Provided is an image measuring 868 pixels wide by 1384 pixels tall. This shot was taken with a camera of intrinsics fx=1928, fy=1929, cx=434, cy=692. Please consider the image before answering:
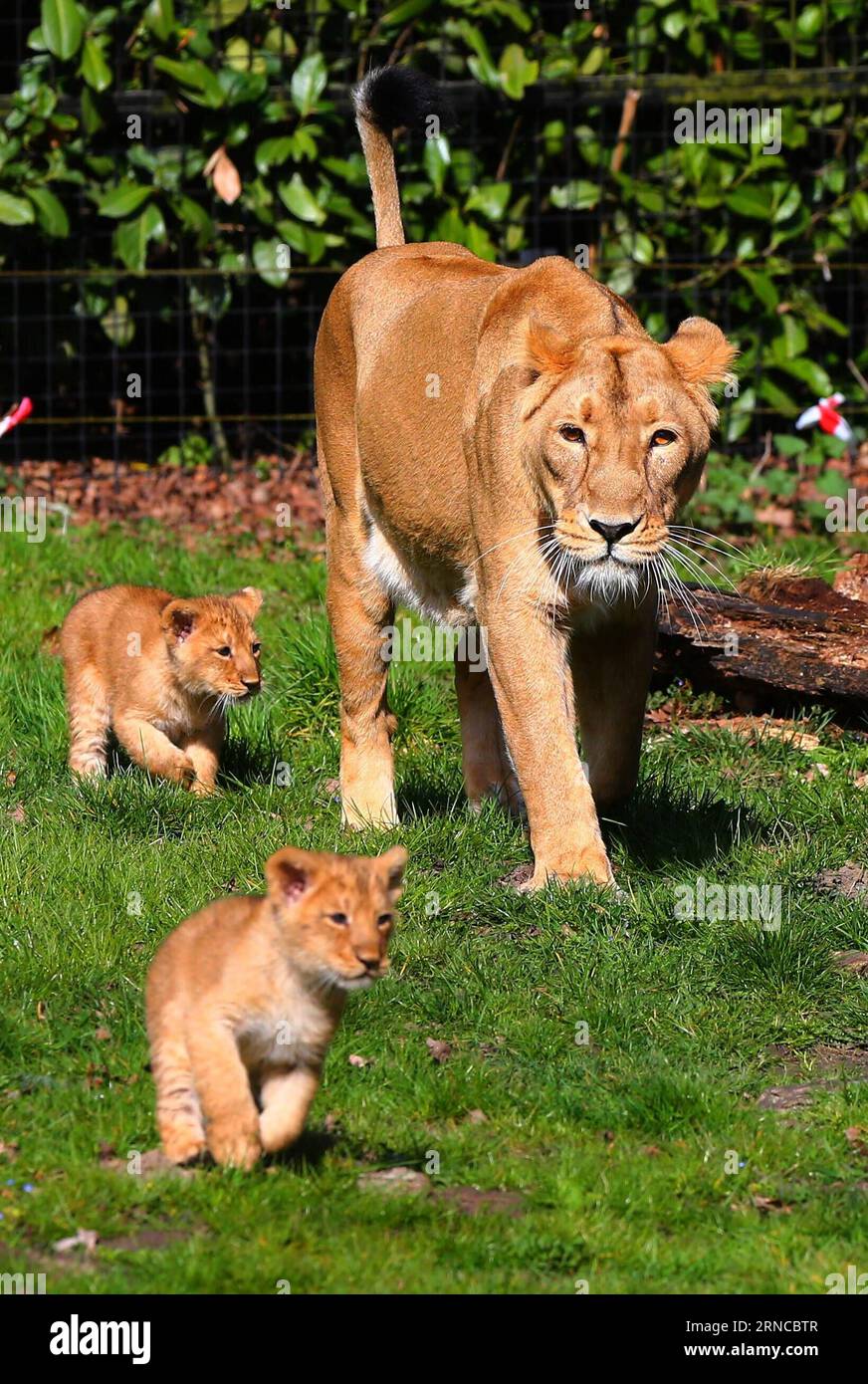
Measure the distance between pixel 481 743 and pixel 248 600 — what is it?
1.09m

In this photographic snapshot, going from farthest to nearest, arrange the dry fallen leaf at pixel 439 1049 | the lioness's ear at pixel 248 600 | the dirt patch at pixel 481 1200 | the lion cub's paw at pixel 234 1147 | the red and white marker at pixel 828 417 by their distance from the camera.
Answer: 1. the red and white marker at pixel 828 417
2. the lioness's ear at pixel 248 600
3. the dry fallen leaf at pixel 439 1049
4. the dirt patch at pixel 481 1200
5. the lion cub's paw at pixel 234 1147

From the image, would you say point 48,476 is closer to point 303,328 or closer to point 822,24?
point 303,328

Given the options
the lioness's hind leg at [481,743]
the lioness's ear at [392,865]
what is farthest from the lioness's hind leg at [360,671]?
the lioness's ear at [392,865]

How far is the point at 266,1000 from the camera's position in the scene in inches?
153

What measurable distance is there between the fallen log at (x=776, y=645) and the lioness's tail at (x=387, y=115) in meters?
1.89

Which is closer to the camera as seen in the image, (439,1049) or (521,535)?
(439,1049)

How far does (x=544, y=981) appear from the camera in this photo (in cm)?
539

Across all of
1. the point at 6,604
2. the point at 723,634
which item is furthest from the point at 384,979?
the point at 6,604

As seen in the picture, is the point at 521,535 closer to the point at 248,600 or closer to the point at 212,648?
A: the point at 212,648

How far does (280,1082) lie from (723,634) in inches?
152

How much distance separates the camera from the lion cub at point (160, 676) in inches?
273

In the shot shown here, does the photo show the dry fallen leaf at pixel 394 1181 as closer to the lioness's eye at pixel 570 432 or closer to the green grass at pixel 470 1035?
the green grass at pixel 470 1035
